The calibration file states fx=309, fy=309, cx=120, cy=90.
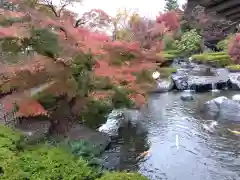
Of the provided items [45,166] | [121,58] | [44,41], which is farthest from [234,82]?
[45,166]

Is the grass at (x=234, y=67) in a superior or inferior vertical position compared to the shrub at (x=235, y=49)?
inferior

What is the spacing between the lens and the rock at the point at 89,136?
11.3 meters

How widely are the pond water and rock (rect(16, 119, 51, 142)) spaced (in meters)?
2.40

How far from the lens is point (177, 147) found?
39.7 feet

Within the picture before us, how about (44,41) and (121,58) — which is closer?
(44,41)

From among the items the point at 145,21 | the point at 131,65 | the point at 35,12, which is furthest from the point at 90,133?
the point at 145,21

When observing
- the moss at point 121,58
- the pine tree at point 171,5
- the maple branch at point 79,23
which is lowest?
the moss at point 121,58

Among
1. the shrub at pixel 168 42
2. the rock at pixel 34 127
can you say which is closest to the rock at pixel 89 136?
the rock at pixel 34 127

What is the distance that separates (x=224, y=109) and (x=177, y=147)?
5730mm

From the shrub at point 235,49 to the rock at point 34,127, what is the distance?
2067 cm

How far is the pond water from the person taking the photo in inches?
393

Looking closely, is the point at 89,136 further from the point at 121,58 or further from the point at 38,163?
the point at 38,163

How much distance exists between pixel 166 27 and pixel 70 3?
28783 millimetres

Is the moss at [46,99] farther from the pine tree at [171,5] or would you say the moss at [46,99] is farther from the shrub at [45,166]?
the pine tree at [171,5]
